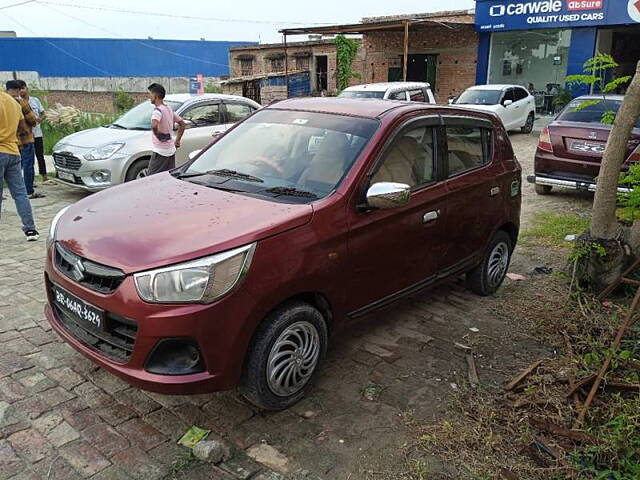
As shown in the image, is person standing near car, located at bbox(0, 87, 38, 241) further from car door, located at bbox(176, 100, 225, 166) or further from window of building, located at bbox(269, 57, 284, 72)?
window of building, located at bbox(269, 57, 284, 72)

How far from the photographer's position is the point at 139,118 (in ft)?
30.5

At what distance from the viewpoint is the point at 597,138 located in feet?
26.9

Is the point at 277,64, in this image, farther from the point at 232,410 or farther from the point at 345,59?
the point at 232,410

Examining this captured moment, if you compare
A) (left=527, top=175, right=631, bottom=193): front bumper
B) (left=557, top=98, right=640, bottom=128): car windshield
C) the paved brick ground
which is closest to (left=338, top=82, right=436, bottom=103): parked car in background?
(left=557, top=98, right=640, bottom=128): car windshield

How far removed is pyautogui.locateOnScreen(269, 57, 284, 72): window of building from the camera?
29.6 metres

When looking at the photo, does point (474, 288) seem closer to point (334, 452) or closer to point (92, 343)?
point (334, 452)

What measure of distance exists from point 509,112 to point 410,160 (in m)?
14.1

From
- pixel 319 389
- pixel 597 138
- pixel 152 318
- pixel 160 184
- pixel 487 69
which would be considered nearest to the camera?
pixel 152 318

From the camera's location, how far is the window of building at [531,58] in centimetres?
2139

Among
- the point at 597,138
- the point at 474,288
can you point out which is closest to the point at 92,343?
the point at 474,288

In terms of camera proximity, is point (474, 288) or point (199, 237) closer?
point (199, 237)

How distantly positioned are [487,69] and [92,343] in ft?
74.9

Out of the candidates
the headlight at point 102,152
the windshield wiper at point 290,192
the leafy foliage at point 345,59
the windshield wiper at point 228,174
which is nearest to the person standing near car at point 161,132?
the headlight at point 102,152

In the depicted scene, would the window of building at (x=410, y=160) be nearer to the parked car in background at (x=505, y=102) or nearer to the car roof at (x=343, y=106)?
the car roof at (x=343, y=106)
